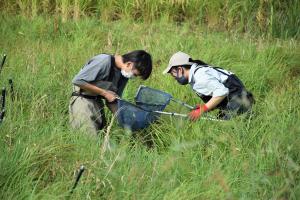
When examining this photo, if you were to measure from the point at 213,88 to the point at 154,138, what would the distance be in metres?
0.60

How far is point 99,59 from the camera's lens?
417 cm

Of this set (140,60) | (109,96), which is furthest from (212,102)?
(109,96)

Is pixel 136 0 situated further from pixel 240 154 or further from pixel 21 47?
pixel 240 154

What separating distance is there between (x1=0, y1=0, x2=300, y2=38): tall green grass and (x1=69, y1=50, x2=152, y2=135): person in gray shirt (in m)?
3.29

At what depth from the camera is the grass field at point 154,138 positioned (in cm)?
270

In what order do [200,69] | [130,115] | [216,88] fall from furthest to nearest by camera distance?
[200,69]
[216,88]
[130,115]

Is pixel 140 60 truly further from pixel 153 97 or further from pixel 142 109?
pixel 142 109

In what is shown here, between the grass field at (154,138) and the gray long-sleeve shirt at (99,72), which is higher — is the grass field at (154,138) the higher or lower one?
the lower one

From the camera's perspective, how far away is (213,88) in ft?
13.6

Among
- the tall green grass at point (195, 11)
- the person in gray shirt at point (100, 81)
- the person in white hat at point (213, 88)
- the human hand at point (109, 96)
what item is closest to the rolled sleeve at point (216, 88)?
the person in white hat at point (213, 88)

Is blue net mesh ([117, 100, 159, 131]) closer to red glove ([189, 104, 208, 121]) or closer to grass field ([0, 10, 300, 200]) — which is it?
grass field ([0, 10, 300, 200])

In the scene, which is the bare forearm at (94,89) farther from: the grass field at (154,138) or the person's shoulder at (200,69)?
the person's shoulder at (200,69)

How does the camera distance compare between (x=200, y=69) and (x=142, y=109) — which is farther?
(x=200, y=69)

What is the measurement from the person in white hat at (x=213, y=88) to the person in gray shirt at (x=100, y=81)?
0.34 m
